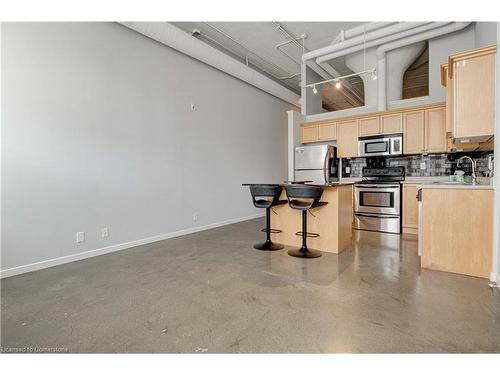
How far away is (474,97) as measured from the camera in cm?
250

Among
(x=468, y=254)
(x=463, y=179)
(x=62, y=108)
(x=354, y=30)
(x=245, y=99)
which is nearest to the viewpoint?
(x=468, y=254)

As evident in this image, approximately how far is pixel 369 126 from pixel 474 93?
255cm

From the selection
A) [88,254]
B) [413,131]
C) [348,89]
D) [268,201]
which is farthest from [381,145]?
[88,254]

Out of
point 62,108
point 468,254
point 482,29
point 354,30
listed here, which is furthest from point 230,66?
point 468,254

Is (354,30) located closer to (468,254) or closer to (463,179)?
(463,179)

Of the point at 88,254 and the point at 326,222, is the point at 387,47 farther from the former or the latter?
the point at 88,254

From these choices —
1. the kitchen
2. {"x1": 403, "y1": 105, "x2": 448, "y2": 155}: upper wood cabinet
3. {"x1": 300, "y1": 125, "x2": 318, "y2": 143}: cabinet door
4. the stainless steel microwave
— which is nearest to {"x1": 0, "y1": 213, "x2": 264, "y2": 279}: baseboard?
the kitchen

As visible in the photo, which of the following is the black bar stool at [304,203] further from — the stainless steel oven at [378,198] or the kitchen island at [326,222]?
the stainless steel oven at [378,198]

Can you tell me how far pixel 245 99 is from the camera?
19.8ft

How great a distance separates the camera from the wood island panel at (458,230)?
8.07 feet

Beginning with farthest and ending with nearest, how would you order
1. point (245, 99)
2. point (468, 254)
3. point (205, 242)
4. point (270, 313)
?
point (245, 99)
point (205, 242)
point (468, 254)
point (270, 313)

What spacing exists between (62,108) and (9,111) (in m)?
Result: 0.50

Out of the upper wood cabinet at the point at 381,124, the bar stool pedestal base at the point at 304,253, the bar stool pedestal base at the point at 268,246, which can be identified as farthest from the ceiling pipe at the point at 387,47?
the bar stool pedestal base at the point at 268,246
